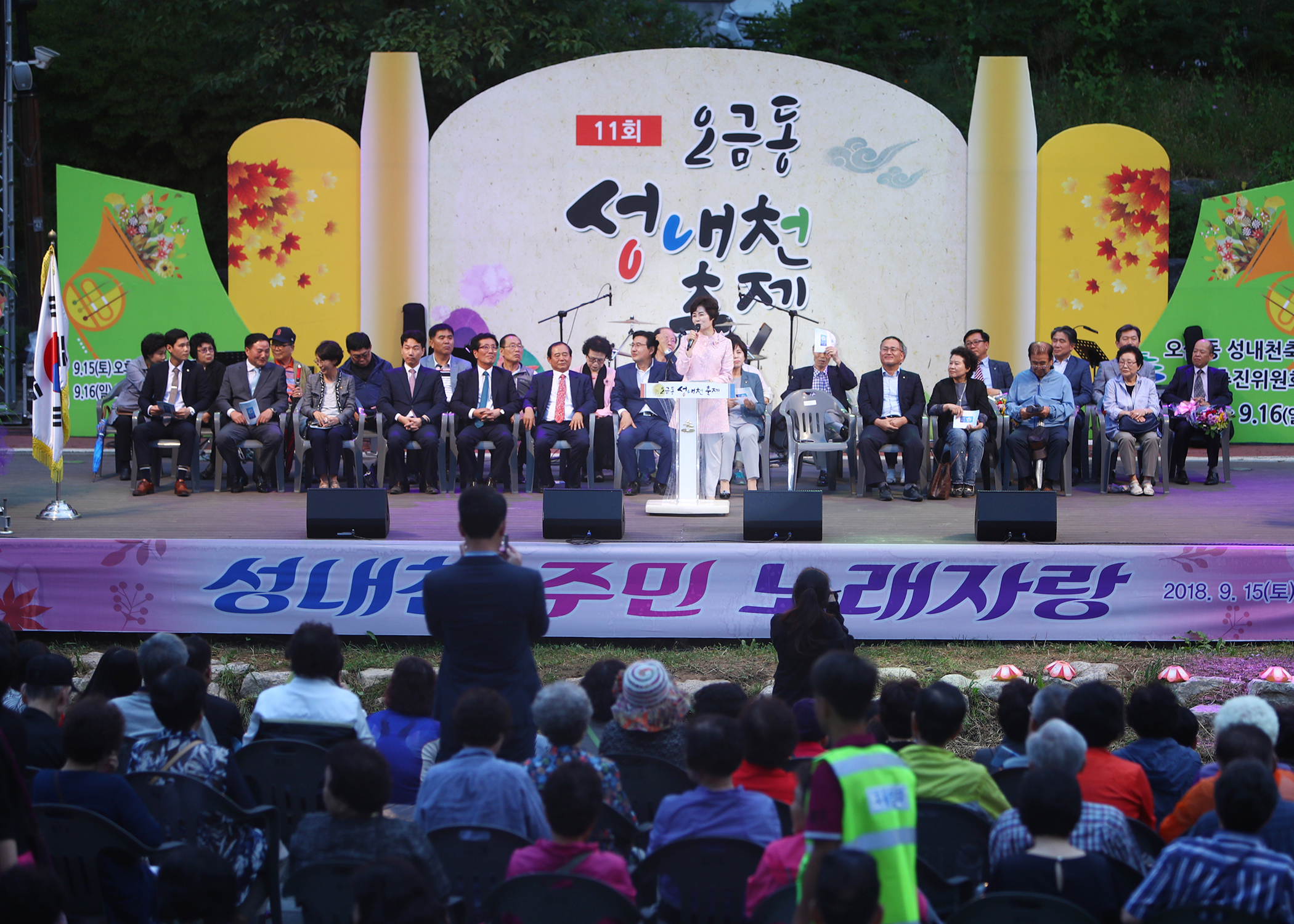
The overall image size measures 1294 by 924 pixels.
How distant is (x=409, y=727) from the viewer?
354 cm

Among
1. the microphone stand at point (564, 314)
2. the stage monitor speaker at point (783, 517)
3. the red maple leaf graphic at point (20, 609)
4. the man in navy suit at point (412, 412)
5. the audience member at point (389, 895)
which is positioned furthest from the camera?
the microphone stand at point (564, 314)

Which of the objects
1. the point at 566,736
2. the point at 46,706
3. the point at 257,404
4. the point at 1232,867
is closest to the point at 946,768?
the point at 1232,867

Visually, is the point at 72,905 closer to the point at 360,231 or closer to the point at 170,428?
the point at 170,428

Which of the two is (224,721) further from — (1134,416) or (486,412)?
(1134,416)

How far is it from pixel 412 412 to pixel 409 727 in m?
5.51

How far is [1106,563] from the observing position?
19.7ft

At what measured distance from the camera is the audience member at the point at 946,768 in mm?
2965

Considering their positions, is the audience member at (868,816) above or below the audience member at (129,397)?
below

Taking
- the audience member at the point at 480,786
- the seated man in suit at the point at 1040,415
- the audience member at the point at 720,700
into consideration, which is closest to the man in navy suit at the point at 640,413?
the seated man in suit at the point at 1040,415

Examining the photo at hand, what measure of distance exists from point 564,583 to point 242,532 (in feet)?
6.25

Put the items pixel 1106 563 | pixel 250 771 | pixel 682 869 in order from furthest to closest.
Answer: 1. pixel 1106 563
2. pixel 250 771
3. pixel 682 869

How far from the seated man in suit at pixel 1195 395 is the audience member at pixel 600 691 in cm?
694

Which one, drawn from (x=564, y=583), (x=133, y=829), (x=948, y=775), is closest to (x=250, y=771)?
(x=133, y=829)

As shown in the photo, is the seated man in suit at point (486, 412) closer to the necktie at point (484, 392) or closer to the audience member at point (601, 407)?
the necktie at point (484, 392)
